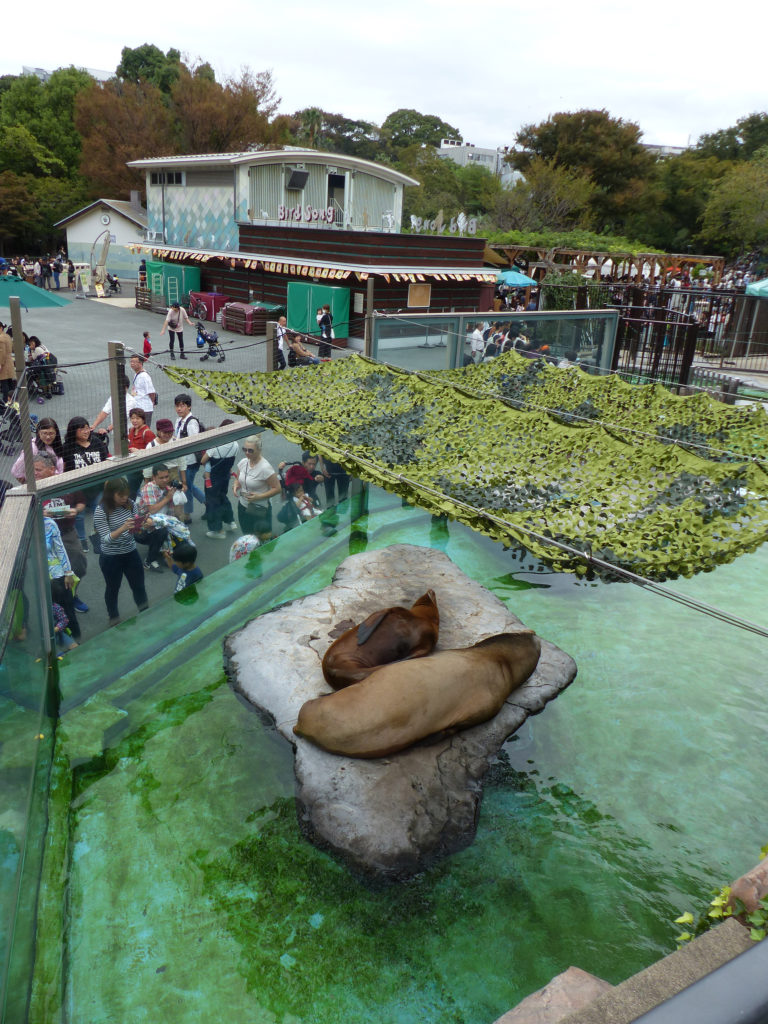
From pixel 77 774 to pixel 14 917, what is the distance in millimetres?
1923

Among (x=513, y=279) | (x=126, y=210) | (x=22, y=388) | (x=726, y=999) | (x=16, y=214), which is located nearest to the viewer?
(x=726, y=999)

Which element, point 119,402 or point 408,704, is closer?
point 408,704

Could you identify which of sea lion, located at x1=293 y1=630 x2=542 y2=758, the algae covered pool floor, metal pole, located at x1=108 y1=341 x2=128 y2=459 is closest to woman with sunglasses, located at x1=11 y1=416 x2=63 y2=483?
metal pole, located at x1=108 y1=341 x2=128 y2=459

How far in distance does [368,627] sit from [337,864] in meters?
1.86

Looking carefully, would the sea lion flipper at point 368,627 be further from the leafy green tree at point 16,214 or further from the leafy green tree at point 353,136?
the leafy green tree at point 353,136

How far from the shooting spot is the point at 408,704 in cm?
545

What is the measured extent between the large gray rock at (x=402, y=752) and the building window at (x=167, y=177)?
29613mm

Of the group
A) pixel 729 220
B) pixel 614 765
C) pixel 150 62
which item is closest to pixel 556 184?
pixel 729 220

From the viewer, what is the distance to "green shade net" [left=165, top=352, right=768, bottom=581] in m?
5.34

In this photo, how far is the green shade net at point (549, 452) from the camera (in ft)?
17.5

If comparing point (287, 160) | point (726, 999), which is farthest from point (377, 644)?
point (287, 160)

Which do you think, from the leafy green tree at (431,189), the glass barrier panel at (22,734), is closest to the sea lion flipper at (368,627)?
the glass barrier panel at (22,734)

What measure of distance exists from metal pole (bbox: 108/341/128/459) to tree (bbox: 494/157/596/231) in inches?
1686

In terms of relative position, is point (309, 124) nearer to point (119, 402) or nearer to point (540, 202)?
point (540, 202)
